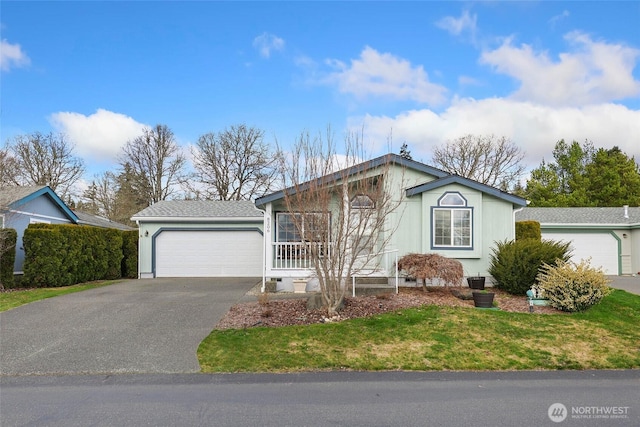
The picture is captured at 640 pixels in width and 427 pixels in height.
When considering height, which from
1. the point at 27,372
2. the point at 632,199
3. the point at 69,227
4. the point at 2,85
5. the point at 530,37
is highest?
the point at 530,37

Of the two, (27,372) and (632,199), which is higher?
(632,199)

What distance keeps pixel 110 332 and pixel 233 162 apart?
26.6 metres

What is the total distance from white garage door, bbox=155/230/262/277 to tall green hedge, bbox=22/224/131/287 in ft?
6.98

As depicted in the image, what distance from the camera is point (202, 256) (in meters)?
17.5

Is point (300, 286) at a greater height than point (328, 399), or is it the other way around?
point (300, 286)

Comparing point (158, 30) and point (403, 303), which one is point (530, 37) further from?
point (158, 30)

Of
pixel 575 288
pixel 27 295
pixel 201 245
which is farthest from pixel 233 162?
pixel 575 288

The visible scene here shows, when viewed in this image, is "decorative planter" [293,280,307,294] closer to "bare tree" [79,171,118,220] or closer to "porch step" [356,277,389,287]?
"porch step" [356,277,389,287]

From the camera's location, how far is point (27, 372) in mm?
5781

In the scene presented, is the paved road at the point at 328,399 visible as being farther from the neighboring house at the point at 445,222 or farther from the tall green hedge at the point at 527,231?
the tall green hedge at the point at 527,231

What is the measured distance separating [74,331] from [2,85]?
38.6 feet

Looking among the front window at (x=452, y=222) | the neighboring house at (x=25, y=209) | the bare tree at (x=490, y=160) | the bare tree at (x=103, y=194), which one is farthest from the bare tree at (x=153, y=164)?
the front window at (x=452, y=222)

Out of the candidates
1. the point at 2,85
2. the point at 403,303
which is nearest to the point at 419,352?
the point at 403,303

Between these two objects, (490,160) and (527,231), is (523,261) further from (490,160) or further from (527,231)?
(490,160)
